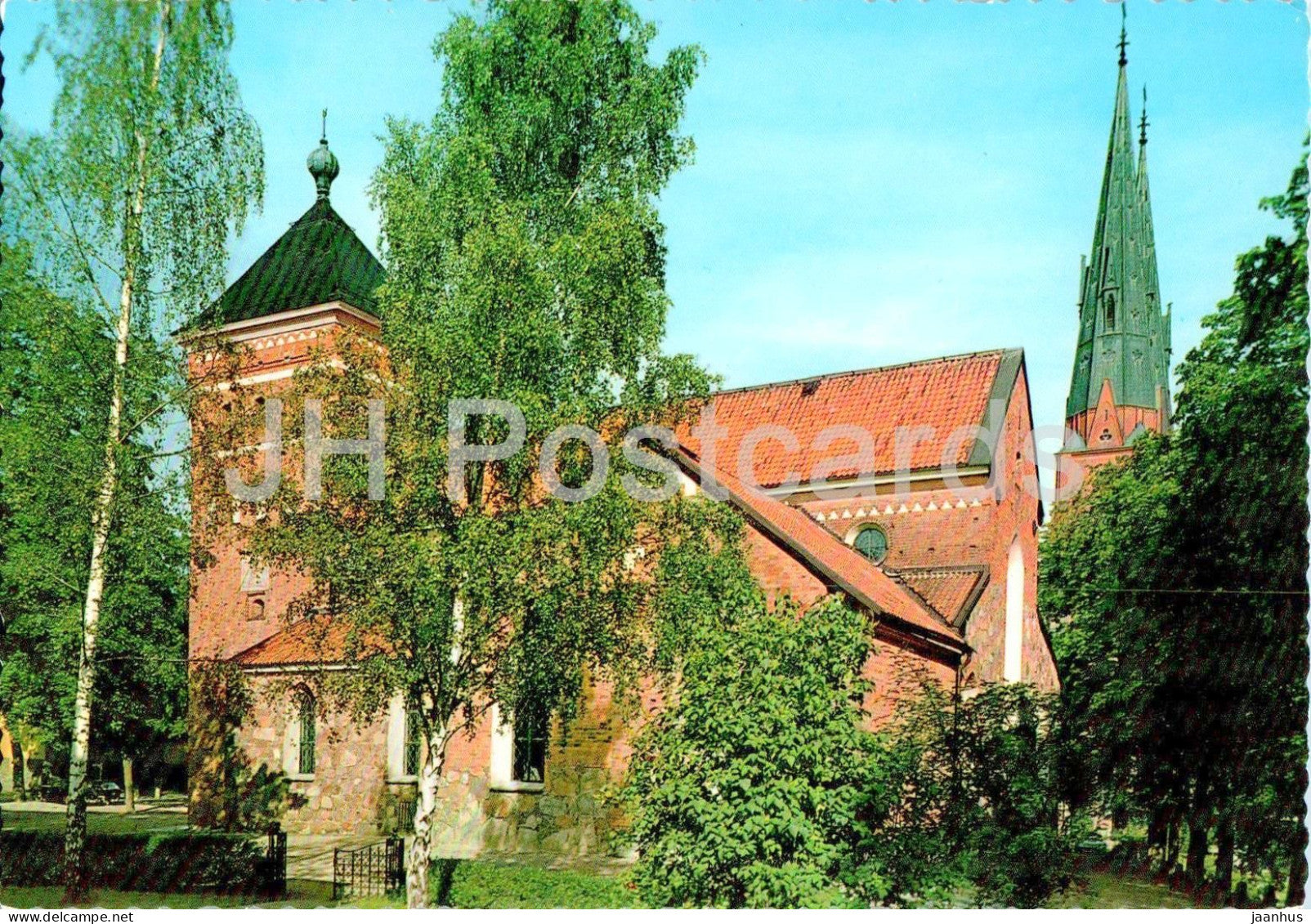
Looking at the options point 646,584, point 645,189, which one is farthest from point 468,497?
point 645,189

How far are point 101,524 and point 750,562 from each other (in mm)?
8353

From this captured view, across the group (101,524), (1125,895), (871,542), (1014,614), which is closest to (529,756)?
(101,524)

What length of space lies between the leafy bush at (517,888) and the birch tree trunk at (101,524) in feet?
13.5

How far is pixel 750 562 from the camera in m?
15.8

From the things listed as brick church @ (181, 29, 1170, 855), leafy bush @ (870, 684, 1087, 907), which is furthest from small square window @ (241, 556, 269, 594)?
leafy bush @ (870, 684, 1087, 907)

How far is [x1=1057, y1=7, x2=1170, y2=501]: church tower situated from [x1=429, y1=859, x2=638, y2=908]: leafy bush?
19277 millimetres

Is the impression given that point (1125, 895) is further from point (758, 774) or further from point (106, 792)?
point (106, 792)

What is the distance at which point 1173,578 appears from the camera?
14727 mm

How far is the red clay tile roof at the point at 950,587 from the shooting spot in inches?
739

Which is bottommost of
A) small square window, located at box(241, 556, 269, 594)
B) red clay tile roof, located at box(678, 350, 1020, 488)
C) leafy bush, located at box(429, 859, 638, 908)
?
leafy bush, located at box(429, 859, 638, 908)

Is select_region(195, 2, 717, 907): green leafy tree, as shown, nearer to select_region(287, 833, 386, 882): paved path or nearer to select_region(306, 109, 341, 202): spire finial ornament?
select_region(287, 833, 386, 882): paved path

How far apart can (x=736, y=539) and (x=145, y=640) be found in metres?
11.3

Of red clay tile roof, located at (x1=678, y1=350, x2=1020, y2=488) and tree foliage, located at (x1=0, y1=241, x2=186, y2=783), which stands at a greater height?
red clay tile roof, located at (x1=678, y1=350, x2=1020, y2=488)

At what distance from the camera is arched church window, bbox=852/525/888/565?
21531 mm
